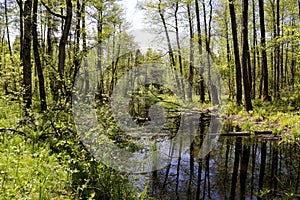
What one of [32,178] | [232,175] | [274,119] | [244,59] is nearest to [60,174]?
[32,178]

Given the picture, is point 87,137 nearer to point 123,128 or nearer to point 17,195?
point 123,128

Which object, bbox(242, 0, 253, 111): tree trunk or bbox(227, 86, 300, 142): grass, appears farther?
bbox(242, 0, 253, 111): tree trunk

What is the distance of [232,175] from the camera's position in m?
6.02

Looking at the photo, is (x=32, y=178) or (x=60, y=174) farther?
(x=60, y=174)

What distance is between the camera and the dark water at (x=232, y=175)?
5.13 m

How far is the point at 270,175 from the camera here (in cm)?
591

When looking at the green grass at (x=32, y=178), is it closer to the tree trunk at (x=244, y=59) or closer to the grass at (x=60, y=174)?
the grass at (x=60, y=174)

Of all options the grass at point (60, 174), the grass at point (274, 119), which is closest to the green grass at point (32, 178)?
the grass at point (60, 174)

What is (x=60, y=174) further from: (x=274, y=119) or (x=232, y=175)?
(x=274, y=119)

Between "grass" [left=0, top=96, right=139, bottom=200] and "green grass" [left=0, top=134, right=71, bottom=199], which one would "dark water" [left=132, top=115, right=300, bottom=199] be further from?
"green grass" [left=0, top=134, right=71, bottom=199]

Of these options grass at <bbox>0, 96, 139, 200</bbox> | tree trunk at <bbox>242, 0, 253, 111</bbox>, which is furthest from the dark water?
tree trunk at <bbox>242, 0, 253, 111</bbox>

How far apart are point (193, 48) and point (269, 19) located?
7.73 m

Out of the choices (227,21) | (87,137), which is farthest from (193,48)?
(87,137)

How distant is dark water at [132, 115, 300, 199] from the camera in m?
5.13
